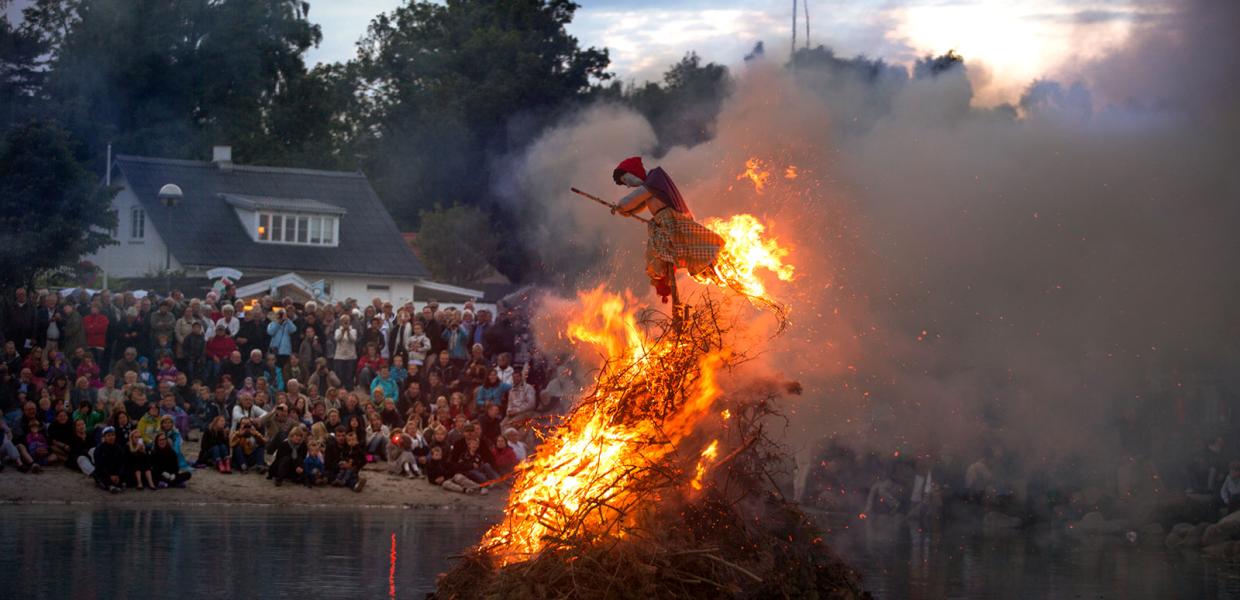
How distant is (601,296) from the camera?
12062 millimetres

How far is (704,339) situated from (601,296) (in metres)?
1.31

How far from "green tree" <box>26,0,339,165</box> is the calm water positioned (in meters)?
20.8

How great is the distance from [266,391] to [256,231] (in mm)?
25703

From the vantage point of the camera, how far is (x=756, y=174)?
1722 cm

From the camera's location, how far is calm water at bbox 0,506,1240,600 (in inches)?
512

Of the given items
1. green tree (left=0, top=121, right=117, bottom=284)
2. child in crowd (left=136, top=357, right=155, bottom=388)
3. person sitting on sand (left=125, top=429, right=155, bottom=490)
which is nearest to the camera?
person sitting on sand (left=125, top=429, right=155, bottom=490)

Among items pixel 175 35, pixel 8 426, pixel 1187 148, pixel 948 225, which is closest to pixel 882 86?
pixel 948 225

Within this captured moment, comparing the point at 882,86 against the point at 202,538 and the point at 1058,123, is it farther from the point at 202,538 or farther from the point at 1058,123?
the point at 202,538

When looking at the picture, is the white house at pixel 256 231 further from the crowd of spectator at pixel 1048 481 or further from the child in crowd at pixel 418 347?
the crowd of spectator at pixel 1048 481

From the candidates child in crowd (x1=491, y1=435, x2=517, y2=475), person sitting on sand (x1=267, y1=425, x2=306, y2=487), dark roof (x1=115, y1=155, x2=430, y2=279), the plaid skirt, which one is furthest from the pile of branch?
dark roof (x1=115, y1=155, x2=430, y2=279)

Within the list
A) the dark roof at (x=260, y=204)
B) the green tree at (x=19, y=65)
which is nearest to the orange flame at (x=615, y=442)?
the green tree at (x=19, y=65)

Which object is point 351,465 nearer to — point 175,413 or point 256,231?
point 175,413

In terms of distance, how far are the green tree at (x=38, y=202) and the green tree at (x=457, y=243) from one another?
15815 mm

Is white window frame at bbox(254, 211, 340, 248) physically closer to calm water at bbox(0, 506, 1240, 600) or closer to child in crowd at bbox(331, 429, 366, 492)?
child in crowd at bbox(331, 429, 366, 492)
